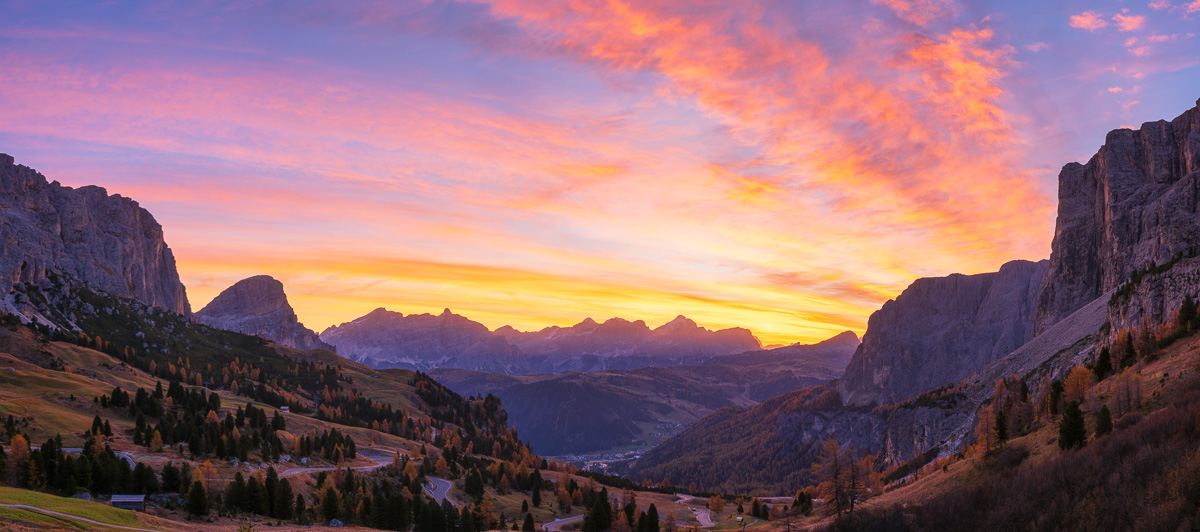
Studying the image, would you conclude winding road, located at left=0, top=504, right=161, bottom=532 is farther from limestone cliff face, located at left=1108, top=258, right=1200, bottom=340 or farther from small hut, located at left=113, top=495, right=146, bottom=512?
limestone cliff face, located at left=1108, top=258, right=1200, bottom=340

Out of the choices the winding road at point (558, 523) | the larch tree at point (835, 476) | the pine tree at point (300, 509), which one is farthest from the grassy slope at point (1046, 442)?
the pine tree at point (300, 509)

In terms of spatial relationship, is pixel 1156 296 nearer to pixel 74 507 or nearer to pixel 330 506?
pixel 330 506

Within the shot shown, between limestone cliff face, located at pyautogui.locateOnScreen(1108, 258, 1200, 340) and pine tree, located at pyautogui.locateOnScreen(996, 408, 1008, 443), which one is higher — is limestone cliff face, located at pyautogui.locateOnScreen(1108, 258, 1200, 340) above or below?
above

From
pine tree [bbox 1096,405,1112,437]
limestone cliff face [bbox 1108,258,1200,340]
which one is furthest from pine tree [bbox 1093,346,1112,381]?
pine tree [bbox 1096,405,1112,437]

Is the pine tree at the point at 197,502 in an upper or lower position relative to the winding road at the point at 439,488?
upper

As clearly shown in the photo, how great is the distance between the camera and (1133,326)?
168m

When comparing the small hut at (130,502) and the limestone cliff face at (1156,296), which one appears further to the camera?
the limestone cliff face at (1156,296)

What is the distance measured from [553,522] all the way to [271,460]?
2910 inches

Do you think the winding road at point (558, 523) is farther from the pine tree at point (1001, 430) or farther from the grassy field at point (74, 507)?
the pine tree at point (1001, 430)

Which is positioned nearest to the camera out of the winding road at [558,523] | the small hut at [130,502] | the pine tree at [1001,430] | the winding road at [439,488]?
the small hut at [130,502]

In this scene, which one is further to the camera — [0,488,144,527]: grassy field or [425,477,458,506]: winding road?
[425,477,458,506]: winding road

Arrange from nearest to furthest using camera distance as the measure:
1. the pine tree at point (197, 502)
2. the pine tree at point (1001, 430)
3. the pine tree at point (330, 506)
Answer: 1. the pine tree at point (197, 502)
2. the pine tree at point (1001, 430)
3. the pine tree at point (330, 506)

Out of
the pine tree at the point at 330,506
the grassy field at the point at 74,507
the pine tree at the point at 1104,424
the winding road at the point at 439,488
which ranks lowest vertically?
the winding road at the point at 439,488

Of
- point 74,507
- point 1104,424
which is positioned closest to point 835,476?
point 1104,424
